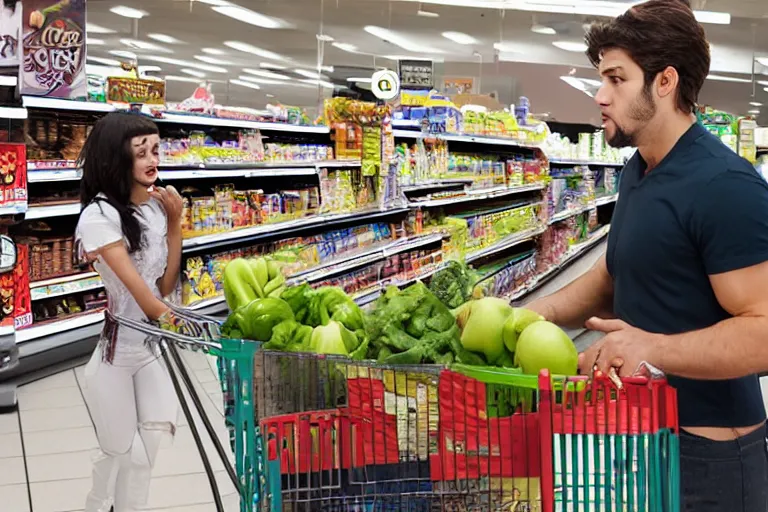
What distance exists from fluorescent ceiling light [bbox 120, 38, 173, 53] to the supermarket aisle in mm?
4998

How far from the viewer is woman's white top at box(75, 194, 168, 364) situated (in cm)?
274

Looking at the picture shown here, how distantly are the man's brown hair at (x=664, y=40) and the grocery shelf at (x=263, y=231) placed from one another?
14.3 ft

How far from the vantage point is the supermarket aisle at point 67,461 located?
3.63 meters

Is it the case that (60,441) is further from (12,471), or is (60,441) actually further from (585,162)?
(585,162)

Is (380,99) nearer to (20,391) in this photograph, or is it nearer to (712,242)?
(20,391)

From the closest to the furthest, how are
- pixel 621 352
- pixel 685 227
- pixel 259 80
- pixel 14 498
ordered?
pixel 621 352
pixel 685 227
pixel 14 498
pixel 259 80

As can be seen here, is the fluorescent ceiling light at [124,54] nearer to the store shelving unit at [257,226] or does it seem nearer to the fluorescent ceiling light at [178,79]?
the fluorescent ceiling light at [178,79]

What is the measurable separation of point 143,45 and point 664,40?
27.6ft

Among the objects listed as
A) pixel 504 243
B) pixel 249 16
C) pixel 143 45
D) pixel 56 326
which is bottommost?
pixel 56 326

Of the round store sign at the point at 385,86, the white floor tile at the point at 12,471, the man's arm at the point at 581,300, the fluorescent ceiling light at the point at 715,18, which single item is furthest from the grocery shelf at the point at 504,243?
the man's arm at the point at 581,300

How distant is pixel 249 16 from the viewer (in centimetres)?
1011

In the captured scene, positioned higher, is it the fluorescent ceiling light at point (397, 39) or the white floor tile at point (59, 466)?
the fluorescent ceiling light at point (397, 39)

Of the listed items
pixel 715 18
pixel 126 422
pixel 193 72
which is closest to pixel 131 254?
pixel 126 422

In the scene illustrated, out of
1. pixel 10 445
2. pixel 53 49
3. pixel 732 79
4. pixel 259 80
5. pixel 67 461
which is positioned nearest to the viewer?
pixel 67 461
